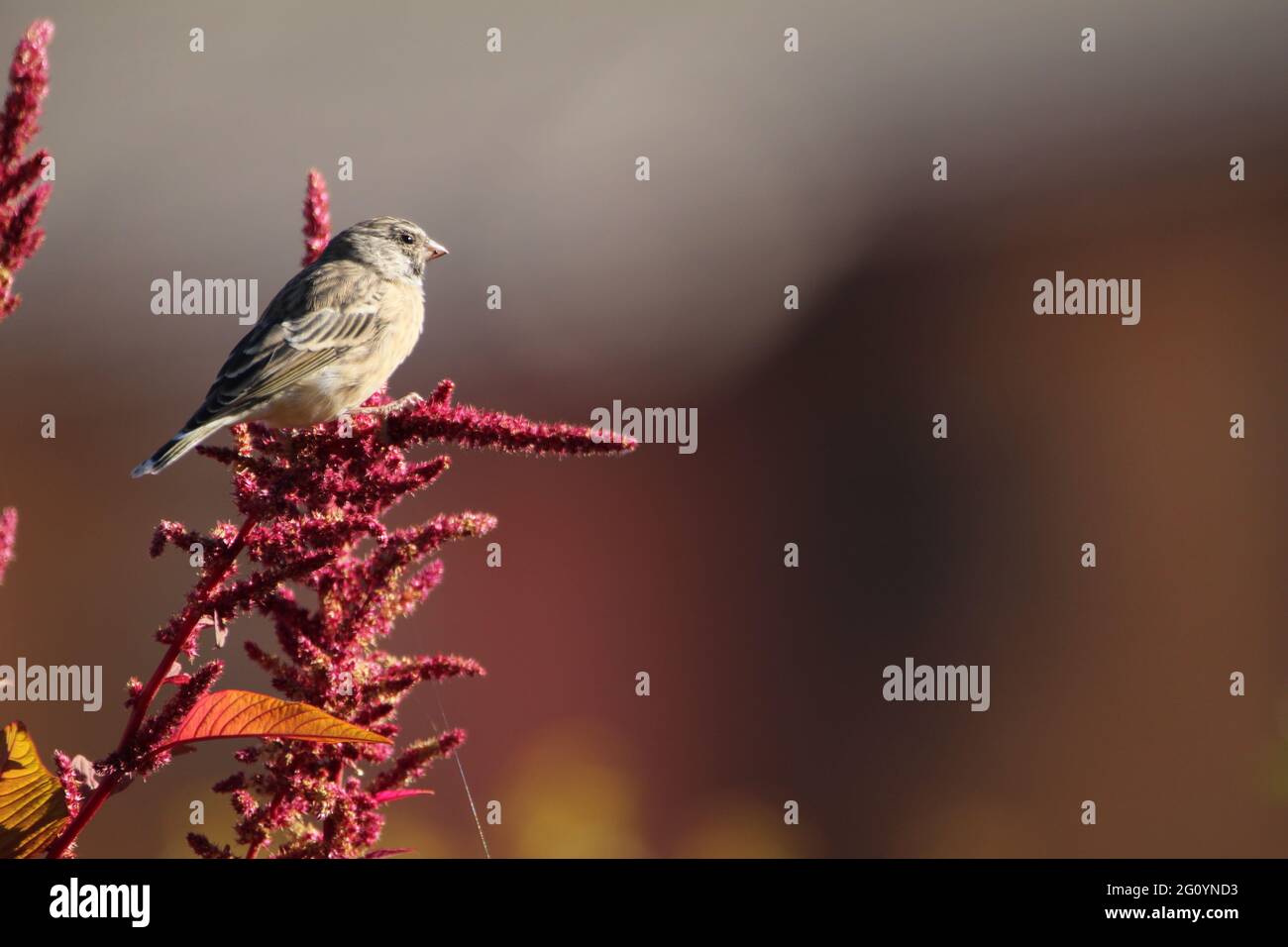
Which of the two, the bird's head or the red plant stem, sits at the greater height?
the bird's head

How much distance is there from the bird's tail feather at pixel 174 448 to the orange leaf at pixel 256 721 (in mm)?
1068

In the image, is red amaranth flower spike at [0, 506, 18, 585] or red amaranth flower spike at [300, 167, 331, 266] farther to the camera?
red amaranth flower spike at [300, 167, 331, 266]

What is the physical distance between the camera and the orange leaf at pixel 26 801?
5.41 ft

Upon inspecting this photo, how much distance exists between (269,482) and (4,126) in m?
0.64

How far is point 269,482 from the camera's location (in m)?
2.05

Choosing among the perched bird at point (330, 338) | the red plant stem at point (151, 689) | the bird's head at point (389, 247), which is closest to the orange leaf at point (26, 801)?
the red plant stem at point (151, 689)

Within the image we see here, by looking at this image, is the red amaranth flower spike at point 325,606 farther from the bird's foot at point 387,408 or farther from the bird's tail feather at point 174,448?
the bird's tail feather at point 174,448

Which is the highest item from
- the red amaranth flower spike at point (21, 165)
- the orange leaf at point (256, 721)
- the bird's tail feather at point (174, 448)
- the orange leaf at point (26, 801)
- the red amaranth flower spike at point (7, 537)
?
the red amaranth flower spike at point (21, 165)

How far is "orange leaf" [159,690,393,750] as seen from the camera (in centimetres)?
169

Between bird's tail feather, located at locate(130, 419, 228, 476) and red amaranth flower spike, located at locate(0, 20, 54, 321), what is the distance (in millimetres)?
968

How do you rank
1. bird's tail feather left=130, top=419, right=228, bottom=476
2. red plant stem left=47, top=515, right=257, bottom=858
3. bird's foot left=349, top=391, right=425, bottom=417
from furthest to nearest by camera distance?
bird's tail feather left=130, top=419, right=228, bottom=476, bird's foot left=349, top=391, right=425, bottom=417, red plant stem left=47, top=515, right=257, bottom=858

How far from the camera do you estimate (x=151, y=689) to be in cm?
173

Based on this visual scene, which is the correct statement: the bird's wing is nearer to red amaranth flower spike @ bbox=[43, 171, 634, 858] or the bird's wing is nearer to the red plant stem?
red amaranth flower spike @ bbox=[43, 171, 634, 858]

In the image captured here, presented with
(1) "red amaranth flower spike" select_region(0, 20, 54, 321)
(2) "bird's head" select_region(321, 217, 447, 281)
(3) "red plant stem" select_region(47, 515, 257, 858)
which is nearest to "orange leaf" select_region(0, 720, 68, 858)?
(3) "red plant stem" select_region(47, 515, 257, 858)
